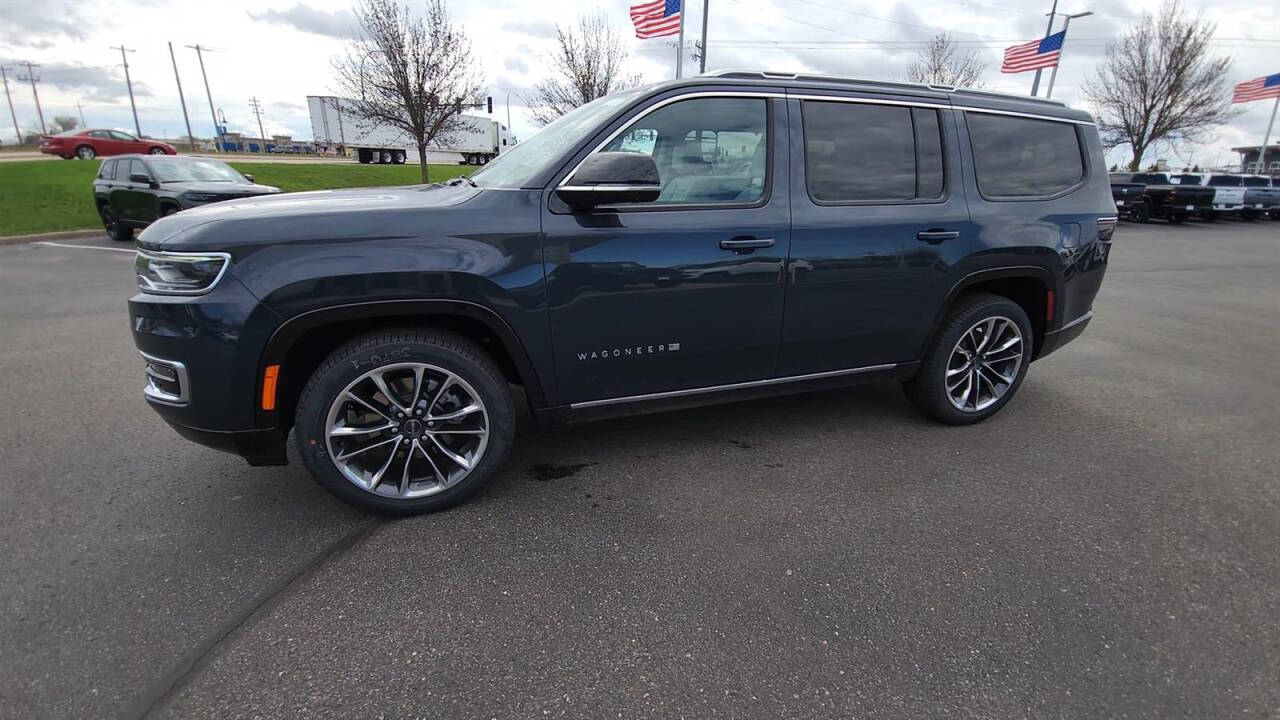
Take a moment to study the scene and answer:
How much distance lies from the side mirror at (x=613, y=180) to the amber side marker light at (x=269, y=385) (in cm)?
138

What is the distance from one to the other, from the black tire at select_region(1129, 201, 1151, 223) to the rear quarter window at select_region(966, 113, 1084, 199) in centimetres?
Result: 2311

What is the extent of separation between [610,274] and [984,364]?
256cm

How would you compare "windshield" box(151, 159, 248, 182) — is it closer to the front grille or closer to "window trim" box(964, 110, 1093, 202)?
the front grille


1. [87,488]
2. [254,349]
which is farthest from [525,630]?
[87,488]

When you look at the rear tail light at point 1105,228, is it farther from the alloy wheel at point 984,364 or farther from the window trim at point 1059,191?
the alloy wheel at point 984,364

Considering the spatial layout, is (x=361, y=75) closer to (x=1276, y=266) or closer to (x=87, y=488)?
(x=87, y=488)

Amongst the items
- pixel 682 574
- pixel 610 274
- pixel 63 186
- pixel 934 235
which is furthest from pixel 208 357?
→ pixel 63 186

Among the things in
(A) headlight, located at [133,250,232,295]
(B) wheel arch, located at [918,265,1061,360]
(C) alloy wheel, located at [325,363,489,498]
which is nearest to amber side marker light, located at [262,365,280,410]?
(C) alloy wheel, located at [325,363,489,498]

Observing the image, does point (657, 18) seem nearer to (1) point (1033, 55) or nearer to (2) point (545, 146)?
(1) point (1033, 55)

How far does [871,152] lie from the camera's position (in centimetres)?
331

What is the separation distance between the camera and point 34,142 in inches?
2160

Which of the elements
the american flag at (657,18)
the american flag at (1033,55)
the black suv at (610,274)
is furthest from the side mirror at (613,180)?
the american flag at (1033,55)

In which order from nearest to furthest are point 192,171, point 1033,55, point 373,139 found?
point 192,171
point 1033,55
point 373,139

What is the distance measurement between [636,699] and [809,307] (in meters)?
2.03
